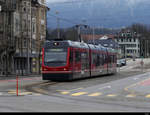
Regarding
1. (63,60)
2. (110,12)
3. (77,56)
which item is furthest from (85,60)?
(110,12)

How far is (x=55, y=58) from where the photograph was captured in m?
31.3

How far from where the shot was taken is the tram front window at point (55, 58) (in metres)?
31.2

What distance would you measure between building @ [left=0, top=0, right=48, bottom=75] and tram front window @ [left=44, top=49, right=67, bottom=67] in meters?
22.8

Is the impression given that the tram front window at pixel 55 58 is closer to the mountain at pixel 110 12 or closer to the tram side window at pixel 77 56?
the tram side window at pixel 77 56

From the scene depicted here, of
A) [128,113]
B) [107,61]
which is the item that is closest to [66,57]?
[107,61]

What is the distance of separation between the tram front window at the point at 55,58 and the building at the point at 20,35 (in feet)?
74.7

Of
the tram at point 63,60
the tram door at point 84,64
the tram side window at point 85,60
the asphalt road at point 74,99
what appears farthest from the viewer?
the tram side window at point 85,60

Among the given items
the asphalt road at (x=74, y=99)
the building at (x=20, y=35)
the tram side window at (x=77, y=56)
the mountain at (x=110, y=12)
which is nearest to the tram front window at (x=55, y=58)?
the tram side window at (x=77, y=56)

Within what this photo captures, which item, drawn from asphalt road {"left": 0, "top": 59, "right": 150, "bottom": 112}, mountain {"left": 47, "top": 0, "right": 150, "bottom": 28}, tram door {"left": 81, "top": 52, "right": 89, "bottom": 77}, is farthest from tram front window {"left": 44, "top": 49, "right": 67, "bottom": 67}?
mountain {"left": 47, "top": 0, "right": 150, "bottom": 28}

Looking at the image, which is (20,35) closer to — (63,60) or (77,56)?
(77,56)

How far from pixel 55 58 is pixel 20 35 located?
31.5 metres

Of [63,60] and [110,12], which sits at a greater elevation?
[110,12]

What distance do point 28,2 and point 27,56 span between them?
30.6ft

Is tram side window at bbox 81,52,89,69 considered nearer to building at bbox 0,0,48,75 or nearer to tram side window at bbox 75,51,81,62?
tram side window at bbox 75,51,81,62
